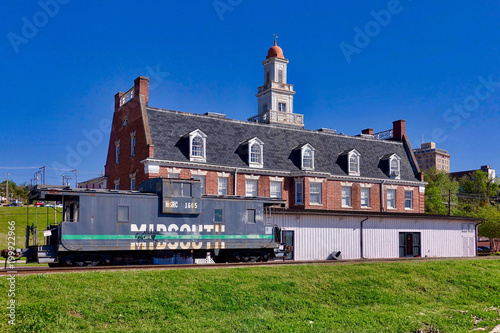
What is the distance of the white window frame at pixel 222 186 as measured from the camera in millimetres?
39406

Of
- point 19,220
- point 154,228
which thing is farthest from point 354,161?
point 19,220

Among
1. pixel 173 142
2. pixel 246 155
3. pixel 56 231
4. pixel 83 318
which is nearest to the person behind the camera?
pixel 83 318

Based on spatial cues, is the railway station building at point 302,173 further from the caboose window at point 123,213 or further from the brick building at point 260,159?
the caboose window at point 123,213

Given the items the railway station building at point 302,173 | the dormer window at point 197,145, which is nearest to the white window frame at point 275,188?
the railway station building at point 302,173

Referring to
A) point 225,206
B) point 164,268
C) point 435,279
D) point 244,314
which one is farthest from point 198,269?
point 435,279

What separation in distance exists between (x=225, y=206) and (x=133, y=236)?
17.5 feet

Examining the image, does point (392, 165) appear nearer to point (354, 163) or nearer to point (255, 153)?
point (354, 163)

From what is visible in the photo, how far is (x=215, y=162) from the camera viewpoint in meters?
39.6

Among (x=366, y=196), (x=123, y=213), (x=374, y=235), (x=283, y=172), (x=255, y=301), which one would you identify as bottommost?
(x=255, y=301)

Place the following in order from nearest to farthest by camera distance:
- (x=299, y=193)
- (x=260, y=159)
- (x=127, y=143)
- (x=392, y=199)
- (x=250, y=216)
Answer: (x=250, y=216)
(x=260, y=159)
(x=127, y=143)
(x=299, y=193)
(x=392, y=199)

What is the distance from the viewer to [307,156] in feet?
144

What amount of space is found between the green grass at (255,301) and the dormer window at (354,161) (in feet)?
73.6

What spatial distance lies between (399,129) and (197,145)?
83.5 ft

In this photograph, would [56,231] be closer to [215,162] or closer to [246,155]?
[215,162]
